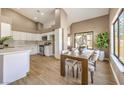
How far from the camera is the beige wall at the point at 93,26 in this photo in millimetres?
5963

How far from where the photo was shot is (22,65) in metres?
2.72

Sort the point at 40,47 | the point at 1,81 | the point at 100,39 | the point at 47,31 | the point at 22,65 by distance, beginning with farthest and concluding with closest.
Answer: the point at 40,47, the point at 47,31, the point at 100,39, the point at 22,65, the point at 1,81

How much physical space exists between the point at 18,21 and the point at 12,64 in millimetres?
6382

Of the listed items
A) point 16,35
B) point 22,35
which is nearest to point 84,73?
point 16,35

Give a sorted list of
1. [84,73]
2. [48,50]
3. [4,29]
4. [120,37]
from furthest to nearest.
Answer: [48,50]
[4,29]
[120,37]
[84,73]

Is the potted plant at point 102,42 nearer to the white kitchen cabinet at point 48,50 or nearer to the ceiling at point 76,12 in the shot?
the ceiling at point 76,12

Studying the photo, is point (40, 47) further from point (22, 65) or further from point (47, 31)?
point (22, 65)

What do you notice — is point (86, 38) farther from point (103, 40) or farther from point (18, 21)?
point (18, 21)

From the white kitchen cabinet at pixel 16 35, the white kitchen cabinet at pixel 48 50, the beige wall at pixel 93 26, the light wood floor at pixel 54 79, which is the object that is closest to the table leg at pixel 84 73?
the light wood floor at pixel 54 79

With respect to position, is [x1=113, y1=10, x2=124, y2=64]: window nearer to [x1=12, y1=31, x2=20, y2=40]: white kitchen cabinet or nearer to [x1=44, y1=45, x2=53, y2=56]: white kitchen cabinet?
[x1=44, y1=45, x2=53, y2=56]: white kitchen cabinet

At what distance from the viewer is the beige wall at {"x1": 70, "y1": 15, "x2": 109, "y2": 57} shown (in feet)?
19.6

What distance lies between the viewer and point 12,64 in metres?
2.41
